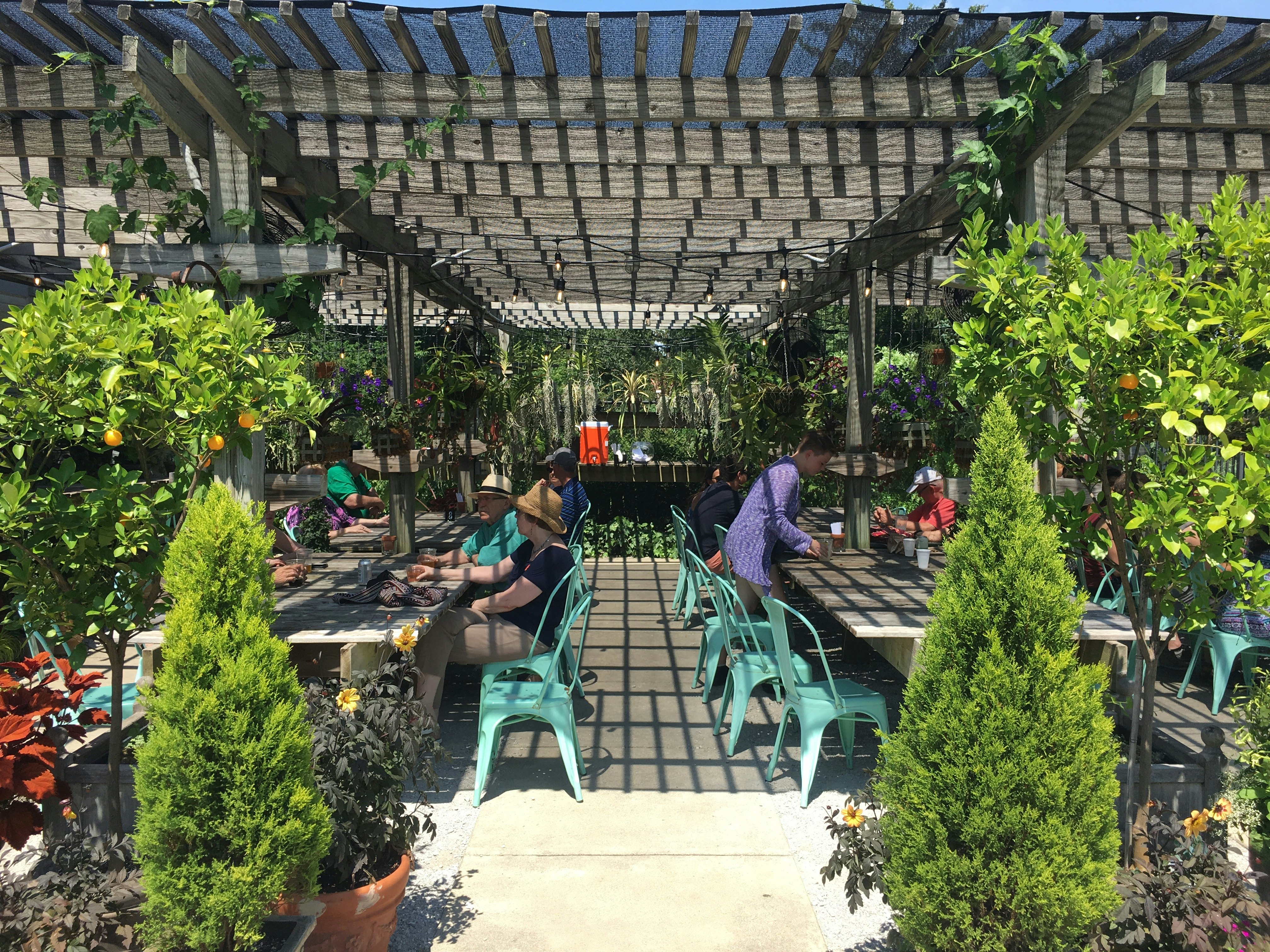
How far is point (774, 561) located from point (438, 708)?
2.12 m

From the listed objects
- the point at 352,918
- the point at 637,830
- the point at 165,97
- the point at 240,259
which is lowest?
the point at 637,830

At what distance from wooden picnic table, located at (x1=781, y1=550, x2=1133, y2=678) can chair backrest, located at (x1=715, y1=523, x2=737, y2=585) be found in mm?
324

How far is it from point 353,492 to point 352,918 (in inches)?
188

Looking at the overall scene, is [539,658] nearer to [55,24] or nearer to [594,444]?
[55,24]

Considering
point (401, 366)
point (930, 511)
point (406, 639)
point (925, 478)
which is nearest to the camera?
point (406, 639)

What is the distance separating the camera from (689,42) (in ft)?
10.9

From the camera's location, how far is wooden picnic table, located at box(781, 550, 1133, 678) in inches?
131

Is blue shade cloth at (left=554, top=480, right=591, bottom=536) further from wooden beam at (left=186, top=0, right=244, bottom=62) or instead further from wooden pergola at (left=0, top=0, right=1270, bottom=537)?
wooden beam at (left=186, top=0, right=244, bottom=62)

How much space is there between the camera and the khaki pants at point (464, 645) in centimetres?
371

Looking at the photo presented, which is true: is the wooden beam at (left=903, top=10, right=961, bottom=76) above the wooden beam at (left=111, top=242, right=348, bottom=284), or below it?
above

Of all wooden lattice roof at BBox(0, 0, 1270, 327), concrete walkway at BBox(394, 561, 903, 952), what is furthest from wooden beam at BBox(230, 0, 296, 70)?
concrete walkway at BBox(394, 561, 903, 952)

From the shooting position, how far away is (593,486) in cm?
873

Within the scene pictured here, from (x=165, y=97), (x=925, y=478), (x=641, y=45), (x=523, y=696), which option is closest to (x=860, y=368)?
(x=925, y=478)

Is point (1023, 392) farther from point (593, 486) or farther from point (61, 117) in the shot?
point (593, 486)
